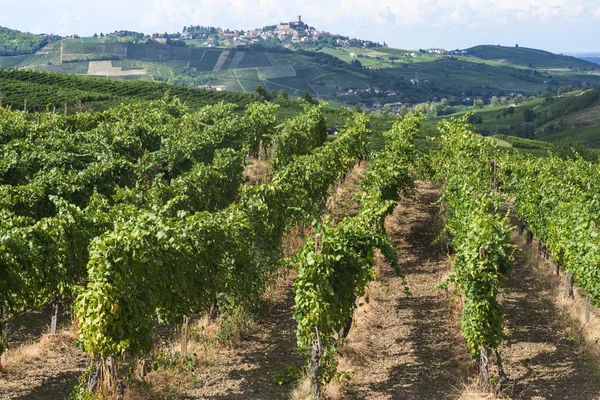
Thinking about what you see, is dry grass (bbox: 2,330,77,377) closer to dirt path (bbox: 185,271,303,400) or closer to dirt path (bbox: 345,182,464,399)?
dirt path (bbox: 185,271,303,400)

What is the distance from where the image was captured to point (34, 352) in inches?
440

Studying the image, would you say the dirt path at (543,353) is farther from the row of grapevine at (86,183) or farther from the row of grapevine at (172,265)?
the row of grapevine at (86,183)

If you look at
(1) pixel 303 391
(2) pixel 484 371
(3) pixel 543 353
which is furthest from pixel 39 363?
(3) pixel 543 353

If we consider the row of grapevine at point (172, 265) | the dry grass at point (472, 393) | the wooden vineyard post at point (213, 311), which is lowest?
the wooden vineyard post at point (213, 311)

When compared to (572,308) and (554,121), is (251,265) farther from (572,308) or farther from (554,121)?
(554,121)

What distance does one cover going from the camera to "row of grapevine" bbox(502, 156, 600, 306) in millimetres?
12289

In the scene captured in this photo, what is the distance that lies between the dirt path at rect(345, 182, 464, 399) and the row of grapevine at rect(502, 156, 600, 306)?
109 inches

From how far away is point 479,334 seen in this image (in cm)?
1033

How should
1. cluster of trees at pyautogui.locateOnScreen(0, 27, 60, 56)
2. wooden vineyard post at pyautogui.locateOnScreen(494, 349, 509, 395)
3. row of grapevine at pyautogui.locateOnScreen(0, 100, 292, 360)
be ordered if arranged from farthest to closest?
cluster of trees at pyautogui.locateOnScreen(0, 27, 60, 56) < row of grapevine at pyautogui.locateOnScreen(0, 100, 292, 360) < wooden vineyard post at pyautogui.locateOnScreen(494, 349, 509, 395)

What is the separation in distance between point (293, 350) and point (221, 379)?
1.81 metres

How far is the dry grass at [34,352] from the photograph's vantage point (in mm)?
10641

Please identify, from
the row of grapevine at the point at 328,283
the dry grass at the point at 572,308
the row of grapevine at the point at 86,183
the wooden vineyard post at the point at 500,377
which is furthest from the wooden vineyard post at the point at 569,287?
the row of grapevine at the point at 86,183

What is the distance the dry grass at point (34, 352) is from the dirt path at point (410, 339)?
5388 millimetres

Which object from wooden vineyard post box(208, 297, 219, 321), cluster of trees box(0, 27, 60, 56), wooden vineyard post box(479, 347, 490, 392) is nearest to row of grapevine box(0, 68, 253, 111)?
wooden vineyard post box(208, 297, 219, 321)
